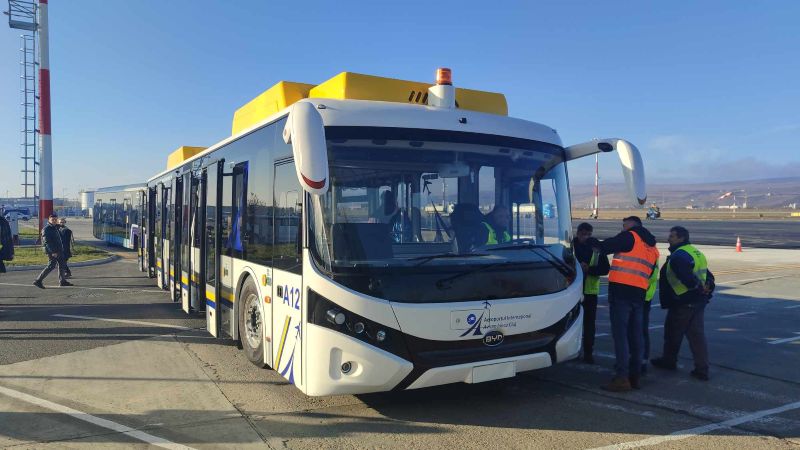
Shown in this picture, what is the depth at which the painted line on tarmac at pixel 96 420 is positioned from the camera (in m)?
4.57

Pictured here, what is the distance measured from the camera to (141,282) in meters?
14.9

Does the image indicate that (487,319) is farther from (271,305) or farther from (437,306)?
(271,305)

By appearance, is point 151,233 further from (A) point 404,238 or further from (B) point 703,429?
(B) point 703,429

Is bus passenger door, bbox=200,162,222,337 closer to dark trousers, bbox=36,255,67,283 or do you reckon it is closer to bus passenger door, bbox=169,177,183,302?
bus passenger door, bbox=169,177,183,302

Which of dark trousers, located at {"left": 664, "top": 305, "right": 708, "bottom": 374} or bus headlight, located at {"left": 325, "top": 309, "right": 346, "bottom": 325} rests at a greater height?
bus headlight, located at {"left": 325, "top": 309, "right": 346, "bottom": 325}

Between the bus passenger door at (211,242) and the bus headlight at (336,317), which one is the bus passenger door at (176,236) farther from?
the bus headlight at (336,317)

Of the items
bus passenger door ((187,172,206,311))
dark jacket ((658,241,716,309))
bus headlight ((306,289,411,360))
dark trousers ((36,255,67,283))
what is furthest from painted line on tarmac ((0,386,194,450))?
dark trousers ((36,255,67,283))

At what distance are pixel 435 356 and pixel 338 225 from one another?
1331 millimetres

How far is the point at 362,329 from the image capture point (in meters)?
4.59

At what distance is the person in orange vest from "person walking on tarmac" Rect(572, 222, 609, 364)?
354 millimetres

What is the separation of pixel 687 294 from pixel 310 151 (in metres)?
4.74

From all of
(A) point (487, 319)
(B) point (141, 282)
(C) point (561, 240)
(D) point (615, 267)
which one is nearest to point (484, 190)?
(C) point (561, 240)

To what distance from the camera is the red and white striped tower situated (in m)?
24.4

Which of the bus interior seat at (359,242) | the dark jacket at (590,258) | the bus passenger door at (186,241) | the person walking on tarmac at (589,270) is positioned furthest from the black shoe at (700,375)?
the bus passenger door at (186,241)
